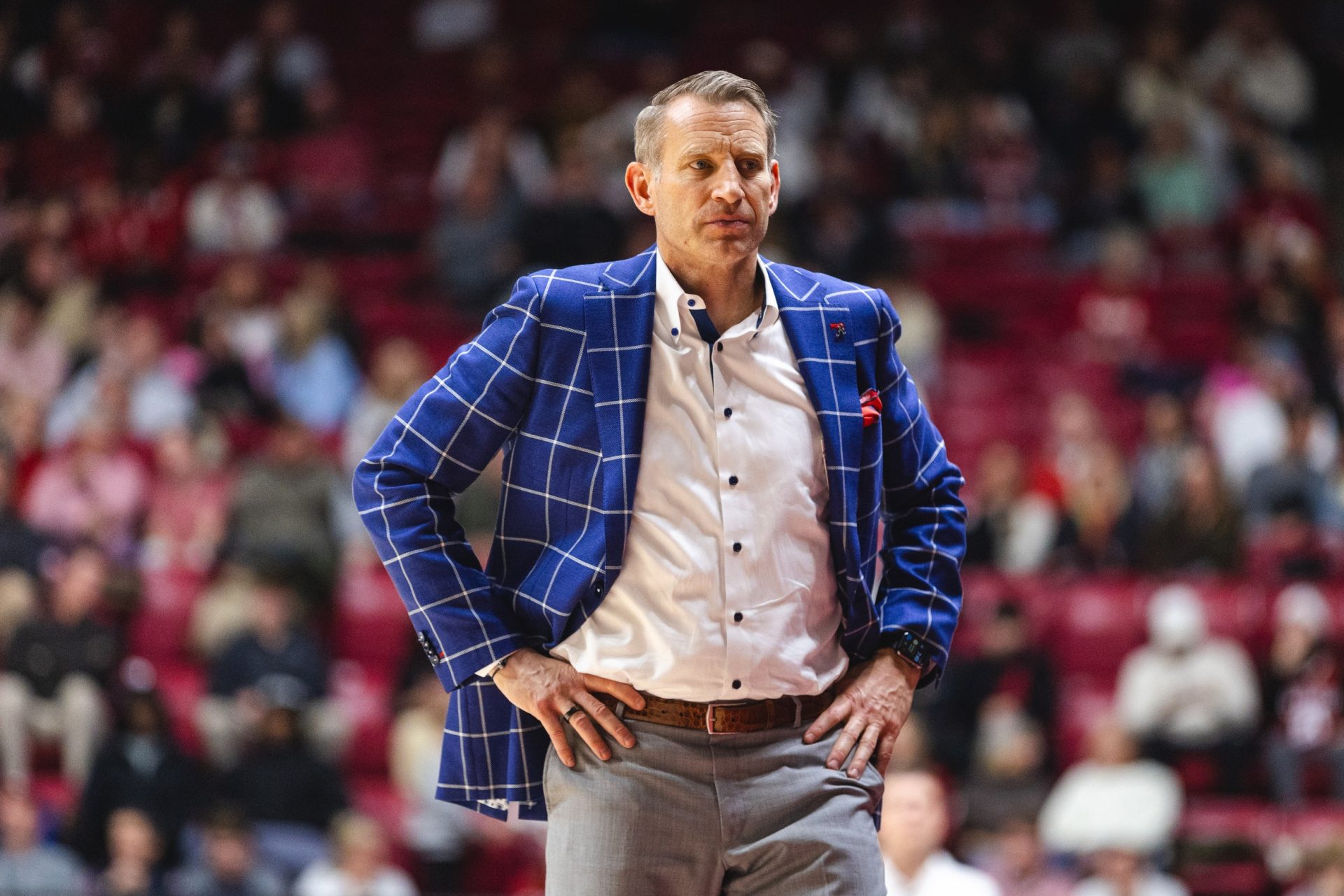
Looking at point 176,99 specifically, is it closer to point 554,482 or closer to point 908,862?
point 908,862

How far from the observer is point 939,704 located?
24.2ft

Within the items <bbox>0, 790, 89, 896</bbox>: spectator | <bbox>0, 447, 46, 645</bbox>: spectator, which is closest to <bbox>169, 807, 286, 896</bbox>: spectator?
<bbox>0, 790, 89, 896</bbox>: spectator

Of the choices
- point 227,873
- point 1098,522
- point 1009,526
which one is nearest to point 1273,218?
point 1098,522

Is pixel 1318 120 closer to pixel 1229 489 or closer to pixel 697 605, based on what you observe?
pixel 1229 489

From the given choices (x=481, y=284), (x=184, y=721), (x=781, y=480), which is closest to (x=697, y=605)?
(x=781, y=480)

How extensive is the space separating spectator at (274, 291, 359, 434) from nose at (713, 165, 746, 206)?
7181 millimetres

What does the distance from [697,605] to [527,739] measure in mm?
352

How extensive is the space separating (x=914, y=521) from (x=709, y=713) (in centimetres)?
49

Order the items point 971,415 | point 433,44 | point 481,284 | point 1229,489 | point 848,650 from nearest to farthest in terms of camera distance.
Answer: point 848,650
point 1229,489
point 971,415
point 481,284
point 433,44

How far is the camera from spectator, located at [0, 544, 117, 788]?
7.45 metres

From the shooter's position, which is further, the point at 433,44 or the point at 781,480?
the point at 433,44

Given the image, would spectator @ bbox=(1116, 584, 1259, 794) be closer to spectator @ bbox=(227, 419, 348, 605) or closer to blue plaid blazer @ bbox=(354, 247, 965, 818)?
spectator @ bbox=(227, 419, 348, 605)

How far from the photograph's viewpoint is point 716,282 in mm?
2586

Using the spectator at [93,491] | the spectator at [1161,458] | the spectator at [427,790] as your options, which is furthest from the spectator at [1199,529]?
the spectator at [93,491]
